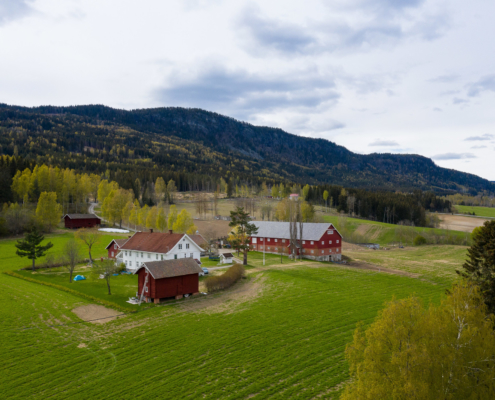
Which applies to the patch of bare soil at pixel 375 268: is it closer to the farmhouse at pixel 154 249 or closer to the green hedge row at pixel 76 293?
the farmhouse at pixel 154 249

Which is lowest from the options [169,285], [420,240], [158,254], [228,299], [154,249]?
[228,299]

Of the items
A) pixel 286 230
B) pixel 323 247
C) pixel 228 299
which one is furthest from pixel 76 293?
pixel 323 247

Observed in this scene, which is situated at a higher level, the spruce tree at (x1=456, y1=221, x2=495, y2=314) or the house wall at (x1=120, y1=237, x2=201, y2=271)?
the spruce tree at (x1=456, y1=221, x2=495, y2=314)

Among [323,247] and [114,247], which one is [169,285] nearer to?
[114,247]

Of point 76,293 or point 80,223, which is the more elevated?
point 80,223

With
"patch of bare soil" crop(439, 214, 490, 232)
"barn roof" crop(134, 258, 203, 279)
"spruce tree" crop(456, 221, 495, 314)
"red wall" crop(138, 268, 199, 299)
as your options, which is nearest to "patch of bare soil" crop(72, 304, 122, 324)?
"red wall" crop(138, 268, 199, 299)

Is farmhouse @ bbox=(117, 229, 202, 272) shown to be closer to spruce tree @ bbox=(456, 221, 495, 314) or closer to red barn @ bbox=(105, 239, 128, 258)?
red barn @ bbox=(105, 239, 128, 258)
